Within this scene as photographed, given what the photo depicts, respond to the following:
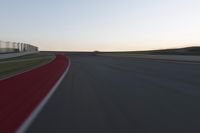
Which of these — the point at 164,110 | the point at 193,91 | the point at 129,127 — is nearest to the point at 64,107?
the point at 164,110

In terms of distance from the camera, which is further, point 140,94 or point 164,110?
point 140,94

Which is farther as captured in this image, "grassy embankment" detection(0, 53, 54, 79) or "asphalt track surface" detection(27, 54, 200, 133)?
"grassy embankment" detection(0, 53, 54, 79)

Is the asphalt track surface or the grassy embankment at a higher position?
the asphalt track surface

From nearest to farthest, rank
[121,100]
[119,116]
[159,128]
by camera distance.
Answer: [159,128]
[119,116]
[121,100]

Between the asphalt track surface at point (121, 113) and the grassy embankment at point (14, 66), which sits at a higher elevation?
the asphalt track surface at point (121, 113)

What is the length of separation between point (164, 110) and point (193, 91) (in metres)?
4.28

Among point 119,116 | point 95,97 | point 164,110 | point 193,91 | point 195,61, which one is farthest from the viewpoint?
point 195,61

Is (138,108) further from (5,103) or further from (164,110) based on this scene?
(5,103)

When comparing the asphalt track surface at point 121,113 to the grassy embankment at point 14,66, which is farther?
the grassy embankment at point 14,66

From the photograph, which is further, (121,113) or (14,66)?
(14,66)

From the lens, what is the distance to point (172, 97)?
11.9 metres

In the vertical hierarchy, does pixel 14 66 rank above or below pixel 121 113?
below

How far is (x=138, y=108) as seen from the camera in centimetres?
980

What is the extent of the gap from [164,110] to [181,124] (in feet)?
5.48
